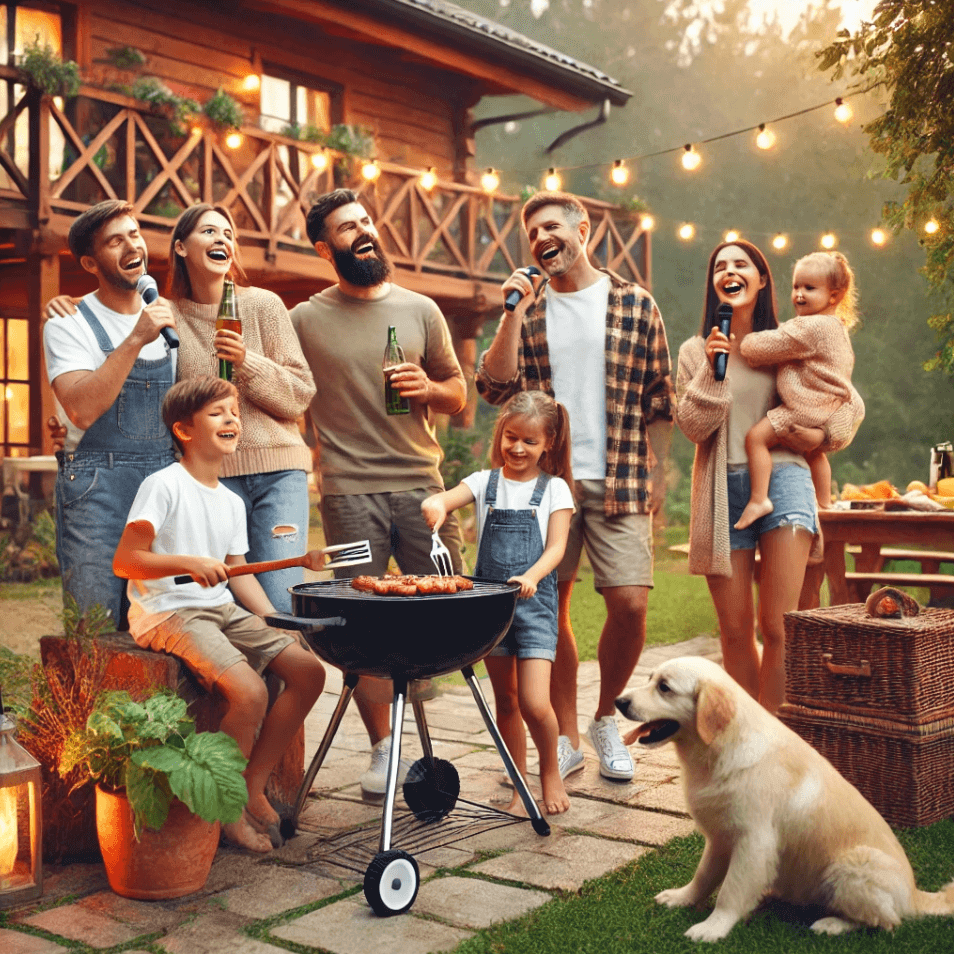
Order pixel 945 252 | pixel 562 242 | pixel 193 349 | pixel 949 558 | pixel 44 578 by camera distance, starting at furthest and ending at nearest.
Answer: pixel 44 578
pixel 949 558
pixel 945 252
pixel 562 242
pixel 193 349

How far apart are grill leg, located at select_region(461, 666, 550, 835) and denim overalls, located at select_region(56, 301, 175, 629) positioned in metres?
1.21

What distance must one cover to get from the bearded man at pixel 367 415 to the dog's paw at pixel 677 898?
1.32 meters

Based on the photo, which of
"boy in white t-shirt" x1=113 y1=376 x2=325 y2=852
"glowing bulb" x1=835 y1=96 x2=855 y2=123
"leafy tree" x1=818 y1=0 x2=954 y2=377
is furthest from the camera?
"glowing bulb" x1=835 y1=96 x2=855 y2=123

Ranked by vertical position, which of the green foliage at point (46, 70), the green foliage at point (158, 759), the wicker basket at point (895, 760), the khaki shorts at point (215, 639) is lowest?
the wicker basket at point (895, 760)

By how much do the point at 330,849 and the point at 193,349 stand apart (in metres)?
1.68

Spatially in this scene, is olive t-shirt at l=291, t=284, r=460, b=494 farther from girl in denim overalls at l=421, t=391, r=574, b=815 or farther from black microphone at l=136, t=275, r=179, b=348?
black microphone at l=136, t=275, r=179, b=348

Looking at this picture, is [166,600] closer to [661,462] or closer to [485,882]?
[485,882]

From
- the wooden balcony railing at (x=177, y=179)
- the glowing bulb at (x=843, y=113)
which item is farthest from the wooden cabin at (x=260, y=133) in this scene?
the glowing bulb at (x=843, y=113)

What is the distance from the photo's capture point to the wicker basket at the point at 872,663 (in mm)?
3803

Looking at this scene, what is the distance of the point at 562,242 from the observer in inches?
167

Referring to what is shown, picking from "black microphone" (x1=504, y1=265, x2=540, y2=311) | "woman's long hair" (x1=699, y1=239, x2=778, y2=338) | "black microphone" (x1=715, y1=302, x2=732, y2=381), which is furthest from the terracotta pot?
"woman's long hair" (x1=699, y1=239, x2=778, y2=338)

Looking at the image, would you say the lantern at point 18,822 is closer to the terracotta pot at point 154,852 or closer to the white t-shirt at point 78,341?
the terracotta pot at point 154,852

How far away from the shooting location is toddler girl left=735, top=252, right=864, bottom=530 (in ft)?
14.1

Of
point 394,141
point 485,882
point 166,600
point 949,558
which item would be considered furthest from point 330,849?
point 394,141
